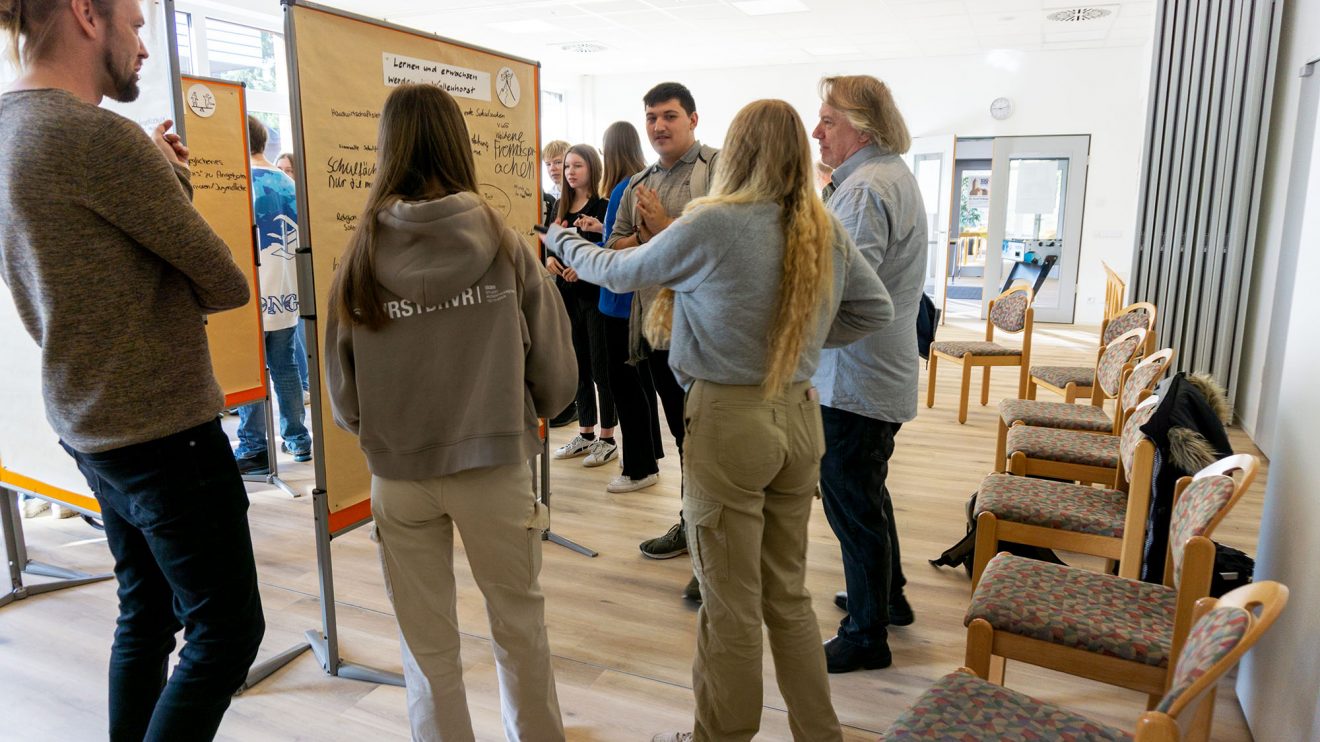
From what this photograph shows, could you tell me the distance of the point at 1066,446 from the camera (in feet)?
9.69

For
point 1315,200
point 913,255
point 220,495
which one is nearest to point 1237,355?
point 1315,200

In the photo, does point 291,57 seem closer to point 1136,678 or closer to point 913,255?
point 913,255

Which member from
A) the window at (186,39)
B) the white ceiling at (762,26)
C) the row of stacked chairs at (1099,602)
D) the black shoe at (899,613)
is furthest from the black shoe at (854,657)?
the window at (186,39)

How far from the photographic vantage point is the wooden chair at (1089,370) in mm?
3702

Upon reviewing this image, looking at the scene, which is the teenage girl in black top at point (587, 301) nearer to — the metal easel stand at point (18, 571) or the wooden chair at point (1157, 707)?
the metal easel stand at point (18, 571)

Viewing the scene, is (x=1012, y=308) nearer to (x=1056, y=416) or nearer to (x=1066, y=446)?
(x=1056, y=416)

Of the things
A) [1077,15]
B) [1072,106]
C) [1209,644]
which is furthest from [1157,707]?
[1072,106]

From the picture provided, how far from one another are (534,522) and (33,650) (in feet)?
6.06

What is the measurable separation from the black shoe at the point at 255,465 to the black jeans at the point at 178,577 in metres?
2.66

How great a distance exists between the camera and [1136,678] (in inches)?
64.1

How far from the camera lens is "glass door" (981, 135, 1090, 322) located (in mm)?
9469

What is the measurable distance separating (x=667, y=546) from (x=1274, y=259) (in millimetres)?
4226

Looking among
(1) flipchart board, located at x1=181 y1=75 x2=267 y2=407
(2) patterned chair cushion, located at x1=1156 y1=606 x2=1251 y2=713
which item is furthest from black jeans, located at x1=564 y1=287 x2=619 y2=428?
(2) patterned chair cushion, located at x1=1156 y1=606 x2=1251 y2=713

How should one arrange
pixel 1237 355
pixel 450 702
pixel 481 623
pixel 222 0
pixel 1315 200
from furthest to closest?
pixel 222 0
pixel 1237 355
pixel 481 623
pixel 1315 200
pixel 450 702
